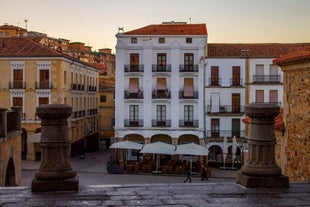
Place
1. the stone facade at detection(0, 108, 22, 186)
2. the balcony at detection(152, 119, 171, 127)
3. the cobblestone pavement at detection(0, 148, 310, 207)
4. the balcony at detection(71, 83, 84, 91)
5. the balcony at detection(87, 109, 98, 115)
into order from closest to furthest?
the cobblestone pavement at detection(0, 148, 310, 207) → the stone facade at detection(0, 108, 22, 186) → the balcony at detection(152, 119, 171, 127) → the balcony at detection(71, 83, 84, 91) → the balcony at detection(87, 109, 98, 115)

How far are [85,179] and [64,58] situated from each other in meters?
14.4

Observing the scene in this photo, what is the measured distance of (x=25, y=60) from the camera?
4000 centimetres

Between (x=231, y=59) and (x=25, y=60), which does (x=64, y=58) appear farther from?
(x=231, y=59)

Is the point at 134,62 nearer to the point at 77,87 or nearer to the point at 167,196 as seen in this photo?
the point at 77,87

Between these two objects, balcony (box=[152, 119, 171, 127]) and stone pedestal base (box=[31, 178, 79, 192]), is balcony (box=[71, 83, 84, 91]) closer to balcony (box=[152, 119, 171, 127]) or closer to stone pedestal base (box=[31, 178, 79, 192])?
balcony (box=[152, 119, 171, 127])

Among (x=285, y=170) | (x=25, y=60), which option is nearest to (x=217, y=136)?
(x=25, y=60)

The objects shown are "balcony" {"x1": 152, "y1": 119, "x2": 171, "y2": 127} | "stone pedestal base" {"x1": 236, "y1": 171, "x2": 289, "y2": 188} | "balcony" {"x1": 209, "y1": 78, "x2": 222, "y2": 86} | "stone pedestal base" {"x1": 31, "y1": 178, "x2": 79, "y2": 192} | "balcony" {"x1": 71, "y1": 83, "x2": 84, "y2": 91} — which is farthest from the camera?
"balcony" {"x1": 71, "y1": 83, "x2": 84, "y2": 91}

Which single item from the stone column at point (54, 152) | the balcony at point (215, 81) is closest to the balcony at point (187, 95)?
the balcony at point (215, 81)

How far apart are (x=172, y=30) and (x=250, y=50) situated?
648 cm

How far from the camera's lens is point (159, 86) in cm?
4016

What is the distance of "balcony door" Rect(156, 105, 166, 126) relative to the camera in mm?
40156

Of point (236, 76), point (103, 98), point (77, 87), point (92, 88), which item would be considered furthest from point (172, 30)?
point (103, 98)

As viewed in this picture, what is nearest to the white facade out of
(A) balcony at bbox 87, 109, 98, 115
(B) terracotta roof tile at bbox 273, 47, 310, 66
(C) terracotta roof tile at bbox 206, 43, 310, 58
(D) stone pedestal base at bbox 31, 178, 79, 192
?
(C) terracotta roof tile at bbox 206, 43, 310, 58

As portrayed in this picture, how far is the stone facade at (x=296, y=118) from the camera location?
45.7 ft
